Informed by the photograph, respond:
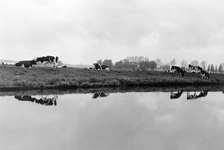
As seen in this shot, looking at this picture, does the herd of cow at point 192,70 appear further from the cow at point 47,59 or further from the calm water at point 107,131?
Result: the calm water at point 107,131

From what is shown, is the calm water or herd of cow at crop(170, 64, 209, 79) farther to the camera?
herd of cow at crop(170, 64, 209, 79)

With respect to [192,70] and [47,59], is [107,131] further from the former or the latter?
[192,70]

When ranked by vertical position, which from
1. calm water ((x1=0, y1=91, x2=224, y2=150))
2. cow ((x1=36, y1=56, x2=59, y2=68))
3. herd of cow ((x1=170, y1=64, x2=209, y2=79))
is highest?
cow ((x1=36, y1=56, x2=59, y2=68))

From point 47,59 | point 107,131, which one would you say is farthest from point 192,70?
point 107,131

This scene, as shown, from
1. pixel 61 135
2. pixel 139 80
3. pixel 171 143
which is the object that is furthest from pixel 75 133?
pixel 139 80

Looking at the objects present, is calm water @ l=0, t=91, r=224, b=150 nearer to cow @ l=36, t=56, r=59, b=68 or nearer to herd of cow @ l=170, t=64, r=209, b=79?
cow @ l=36, t=56, r=59, b=68

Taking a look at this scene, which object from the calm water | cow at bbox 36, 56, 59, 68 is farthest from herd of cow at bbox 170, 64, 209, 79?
the calm water

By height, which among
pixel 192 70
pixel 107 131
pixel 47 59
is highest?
pixel 47 59

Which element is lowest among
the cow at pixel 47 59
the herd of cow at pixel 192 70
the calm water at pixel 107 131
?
the calm water at pixel 107 131

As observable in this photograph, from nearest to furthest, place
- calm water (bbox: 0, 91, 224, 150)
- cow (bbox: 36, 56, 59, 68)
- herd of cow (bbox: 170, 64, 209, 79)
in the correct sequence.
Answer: calm water (bbox: 0, 91, 224, 150)
cow (bbox: 36, 56, 59, 68)
herd of cow (bbox: 170, 64, 209, 79)

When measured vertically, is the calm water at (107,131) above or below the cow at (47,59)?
below

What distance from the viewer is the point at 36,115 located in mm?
8844

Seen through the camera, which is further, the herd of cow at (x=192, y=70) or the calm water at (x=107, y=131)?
the herd of cow at (x=192, y=70)

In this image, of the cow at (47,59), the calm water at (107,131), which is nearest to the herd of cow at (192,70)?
the cow at (47,59)
